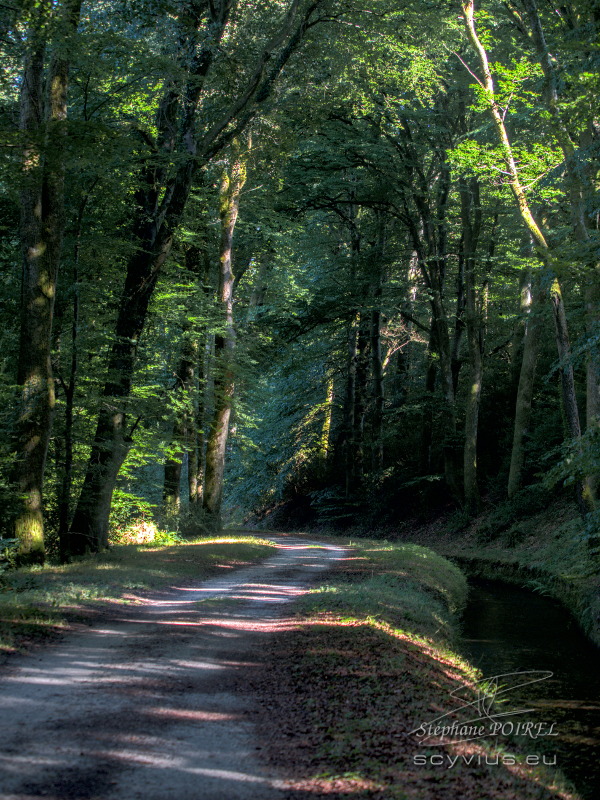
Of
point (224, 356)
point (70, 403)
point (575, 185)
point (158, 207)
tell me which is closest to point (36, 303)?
point (70, 403)

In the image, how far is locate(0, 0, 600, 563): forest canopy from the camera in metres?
11.7

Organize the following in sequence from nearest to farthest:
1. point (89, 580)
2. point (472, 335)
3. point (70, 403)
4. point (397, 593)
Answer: point (89, 580), point (397, 593), point (70, 403), point (472, 335)

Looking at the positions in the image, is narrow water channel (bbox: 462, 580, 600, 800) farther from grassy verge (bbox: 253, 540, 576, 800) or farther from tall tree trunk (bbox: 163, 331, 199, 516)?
tall tree trunk (bbox: 163, 331, 199, 516)

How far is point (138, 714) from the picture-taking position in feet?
16.6

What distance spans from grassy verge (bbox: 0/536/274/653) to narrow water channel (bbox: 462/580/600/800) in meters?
5.10

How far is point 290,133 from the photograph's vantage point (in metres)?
19.7

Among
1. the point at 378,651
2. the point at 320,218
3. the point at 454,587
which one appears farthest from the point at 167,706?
the point at 320,218

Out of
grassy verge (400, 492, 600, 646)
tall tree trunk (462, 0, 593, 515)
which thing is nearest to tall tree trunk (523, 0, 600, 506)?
tall tree trunk (462, 0, 593, 515)

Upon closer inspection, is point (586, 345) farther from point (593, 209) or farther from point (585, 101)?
point (585, 101)

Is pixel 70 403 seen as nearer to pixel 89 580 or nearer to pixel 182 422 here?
pixel 89 580

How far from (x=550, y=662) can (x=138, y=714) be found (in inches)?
271

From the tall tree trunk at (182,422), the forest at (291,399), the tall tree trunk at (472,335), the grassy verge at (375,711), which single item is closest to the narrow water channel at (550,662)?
the forest at (291,399)

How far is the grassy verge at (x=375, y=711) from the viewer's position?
437cm

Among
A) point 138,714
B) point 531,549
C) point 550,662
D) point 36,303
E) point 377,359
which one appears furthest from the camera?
point 377,359
